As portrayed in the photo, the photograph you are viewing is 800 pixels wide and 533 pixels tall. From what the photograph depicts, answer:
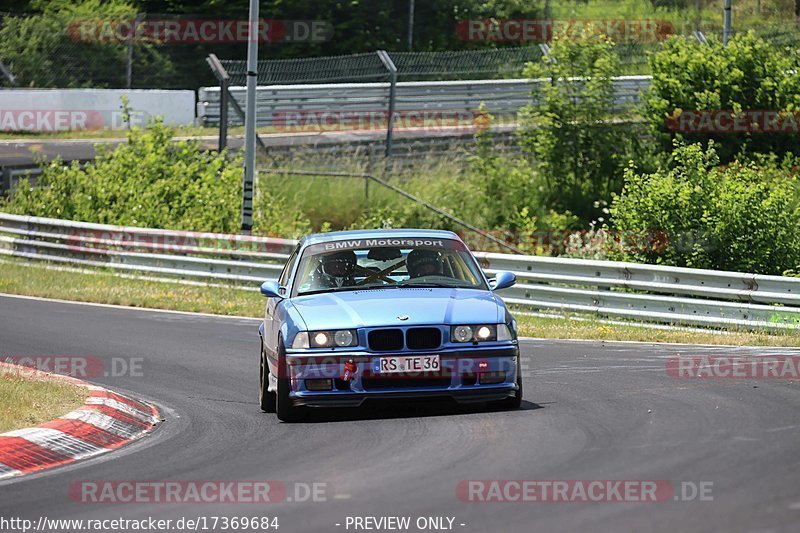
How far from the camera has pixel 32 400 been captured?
36.0 ft

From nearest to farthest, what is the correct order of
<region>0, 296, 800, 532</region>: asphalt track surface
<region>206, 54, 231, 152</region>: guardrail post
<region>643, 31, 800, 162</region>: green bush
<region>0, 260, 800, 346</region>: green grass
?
<region>0, 296, 800, 532</region>: asphalt track surface → <region>0, 260, 800, 346</region>: green grass → <region>206, 54, 231, 152</region>: guardrail post → <region>643, 31, 800, 162</region>: green bush

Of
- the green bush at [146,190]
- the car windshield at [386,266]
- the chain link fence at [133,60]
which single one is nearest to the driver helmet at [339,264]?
the car windshield at [386,266]

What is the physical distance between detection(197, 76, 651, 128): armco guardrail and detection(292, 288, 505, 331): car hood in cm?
2645

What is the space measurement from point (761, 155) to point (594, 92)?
451 centimetres

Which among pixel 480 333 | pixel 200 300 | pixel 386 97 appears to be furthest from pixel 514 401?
pixel 386 97

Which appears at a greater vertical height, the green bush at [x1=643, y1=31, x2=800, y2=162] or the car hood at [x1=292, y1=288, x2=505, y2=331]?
the green bush at [x1=643, y1=31, x2=800, y2=162]

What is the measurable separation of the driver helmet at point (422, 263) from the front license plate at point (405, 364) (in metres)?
1.41

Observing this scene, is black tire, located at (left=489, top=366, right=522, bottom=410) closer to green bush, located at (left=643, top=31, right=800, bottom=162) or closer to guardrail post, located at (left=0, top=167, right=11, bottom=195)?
green bush, located at (left=643, top=31, right=800, bottom=162)

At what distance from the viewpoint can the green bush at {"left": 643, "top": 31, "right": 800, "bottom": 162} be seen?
102ft

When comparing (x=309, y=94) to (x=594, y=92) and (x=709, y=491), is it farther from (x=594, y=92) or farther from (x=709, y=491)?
(x=709, y=491)

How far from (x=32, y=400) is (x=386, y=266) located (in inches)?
122

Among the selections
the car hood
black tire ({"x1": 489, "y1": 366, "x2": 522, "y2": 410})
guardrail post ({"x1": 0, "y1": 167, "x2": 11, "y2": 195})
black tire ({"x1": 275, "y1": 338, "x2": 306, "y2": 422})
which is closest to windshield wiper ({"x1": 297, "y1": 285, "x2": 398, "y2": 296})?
the car hood

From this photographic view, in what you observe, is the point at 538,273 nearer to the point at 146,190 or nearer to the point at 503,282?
the point at 503,282

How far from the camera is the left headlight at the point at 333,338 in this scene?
10180mm
